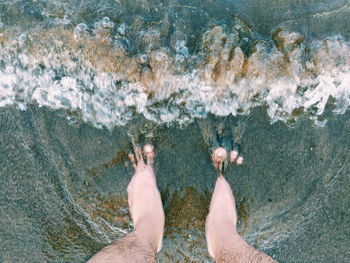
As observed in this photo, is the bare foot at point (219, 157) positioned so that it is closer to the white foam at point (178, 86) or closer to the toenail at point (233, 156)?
the toenail at point (233, 156)

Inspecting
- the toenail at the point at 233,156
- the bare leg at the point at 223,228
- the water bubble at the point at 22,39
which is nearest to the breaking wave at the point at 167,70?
the water bubble at the point at 22,39

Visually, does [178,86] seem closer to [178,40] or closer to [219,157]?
[178,40]

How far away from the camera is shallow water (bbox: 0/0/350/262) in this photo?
2.93 meters

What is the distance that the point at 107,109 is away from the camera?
116 inches

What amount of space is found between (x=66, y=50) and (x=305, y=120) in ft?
6.33

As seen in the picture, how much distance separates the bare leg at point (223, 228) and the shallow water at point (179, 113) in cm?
9

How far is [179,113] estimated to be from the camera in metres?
2.97

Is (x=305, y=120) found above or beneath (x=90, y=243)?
above

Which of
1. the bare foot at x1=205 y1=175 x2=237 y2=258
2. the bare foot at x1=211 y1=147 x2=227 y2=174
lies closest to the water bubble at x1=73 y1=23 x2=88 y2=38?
the bare foot at x1=211 y1=147 x2=227 y2=174

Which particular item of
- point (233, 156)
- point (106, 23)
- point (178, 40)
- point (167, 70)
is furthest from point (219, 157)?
point (106, 23)

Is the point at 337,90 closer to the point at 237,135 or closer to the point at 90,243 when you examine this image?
the point at 237,135

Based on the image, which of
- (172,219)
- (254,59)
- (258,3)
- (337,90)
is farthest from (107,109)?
(337,90)

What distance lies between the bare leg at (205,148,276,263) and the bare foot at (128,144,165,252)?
38cm

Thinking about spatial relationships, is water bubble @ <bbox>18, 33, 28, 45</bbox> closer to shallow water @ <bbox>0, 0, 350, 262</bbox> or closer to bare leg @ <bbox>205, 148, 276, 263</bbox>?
shallow water @ <bbox>0, 0, 350, 262</bbox>
